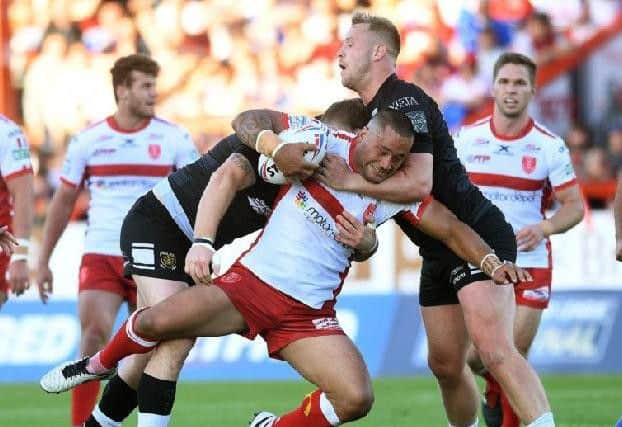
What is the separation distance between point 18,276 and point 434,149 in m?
2.91

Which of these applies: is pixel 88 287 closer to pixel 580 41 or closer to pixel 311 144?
pixel 311 144

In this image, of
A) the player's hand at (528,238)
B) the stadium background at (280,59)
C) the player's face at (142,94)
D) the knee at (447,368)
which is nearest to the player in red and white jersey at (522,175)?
the player's hand at (528,238)

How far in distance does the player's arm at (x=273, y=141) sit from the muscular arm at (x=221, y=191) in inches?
5.2

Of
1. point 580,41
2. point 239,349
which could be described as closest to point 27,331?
point 239,349

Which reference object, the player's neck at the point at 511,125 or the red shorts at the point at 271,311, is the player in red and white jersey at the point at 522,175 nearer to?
the player's neck at the point at 511,125

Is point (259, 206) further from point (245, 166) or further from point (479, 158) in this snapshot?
point (479, 158)

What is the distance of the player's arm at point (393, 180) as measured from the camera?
25.5ft

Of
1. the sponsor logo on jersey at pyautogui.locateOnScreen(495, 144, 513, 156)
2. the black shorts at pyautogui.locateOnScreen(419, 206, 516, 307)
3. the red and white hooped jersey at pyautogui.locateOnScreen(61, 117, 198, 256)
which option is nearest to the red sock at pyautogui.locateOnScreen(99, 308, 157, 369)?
the black shorts at pyautogui.locateOnScreen(419, 206, 516, 307)

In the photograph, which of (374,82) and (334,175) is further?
(374,82)

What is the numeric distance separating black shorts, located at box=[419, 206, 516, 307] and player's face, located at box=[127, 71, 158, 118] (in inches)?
125

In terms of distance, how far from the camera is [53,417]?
1200cm

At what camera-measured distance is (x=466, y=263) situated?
854cm

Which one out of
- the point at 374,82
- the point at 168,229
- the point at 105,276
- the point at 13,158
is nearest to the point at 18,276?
the point at 13,158

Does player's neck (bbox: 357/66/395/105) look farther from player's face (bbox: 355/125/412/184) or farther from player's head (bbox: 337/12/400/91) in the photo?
player's face (bbox: 355/125/412/184)
